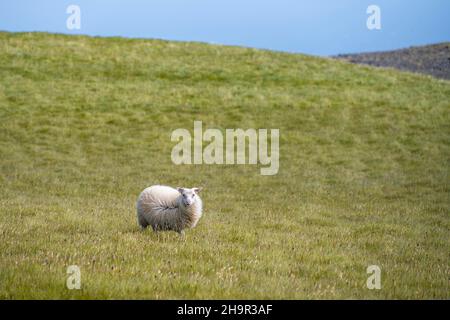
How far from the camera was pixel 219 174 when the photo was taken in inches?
1041

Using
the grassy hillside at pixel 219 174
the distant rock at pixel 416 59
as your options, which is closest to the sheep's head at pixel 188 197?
the grassy hillside at pixel 219 174

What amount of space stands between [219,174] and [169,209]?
1391 centimetres

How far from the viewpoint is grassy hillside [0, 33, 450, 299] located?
29.4 feet

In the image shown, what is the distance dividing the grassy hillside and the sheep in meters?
0.39

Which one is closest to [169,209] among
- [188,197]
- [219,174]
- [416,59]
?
[188,197]

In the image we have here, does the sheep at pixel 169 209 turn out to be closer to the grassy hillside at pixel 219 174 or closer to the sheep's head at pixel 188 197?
the sheep's head at pixel 188 197

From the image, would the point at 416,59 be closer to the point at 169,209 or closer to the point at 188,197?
the point at 169,209

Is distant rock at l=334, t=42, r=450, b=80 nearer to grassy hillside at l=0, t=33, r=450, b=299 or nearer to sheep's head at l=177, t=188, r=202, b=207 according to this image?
grassy hillside at l=0, t=33, r=450, b=299

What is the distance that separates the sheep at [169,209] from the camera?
12.2m

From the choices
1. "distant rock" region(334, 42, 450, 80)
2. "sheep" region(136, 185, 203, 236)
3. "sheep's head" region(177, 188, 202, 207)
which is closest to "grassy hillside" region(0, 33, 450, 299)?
"sheep" region(136, 185, 203, 236)

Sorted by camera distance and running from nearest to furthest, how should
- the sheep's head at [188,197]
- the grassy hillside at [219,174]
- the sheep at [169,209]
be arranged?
the grassy hillside at [219,174]
the sheep's head at [188,197]
the sheep at [169,209]

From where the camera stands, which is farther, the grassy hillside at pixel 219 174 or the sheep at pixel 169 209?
the sheep at pixel 169 209

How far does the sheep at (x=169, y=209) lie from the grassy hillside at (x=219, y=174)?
15.3 inches

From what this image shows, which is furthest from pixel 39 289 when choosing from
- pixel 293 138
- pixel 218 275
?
pixel 293 138
